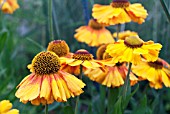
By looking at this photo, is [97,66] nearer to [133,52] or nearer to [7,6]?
[133,52]

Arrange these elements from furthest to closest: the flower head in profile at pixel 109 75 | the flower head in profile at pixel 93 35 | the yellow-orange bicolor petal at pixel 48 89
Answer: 1. the flower head in profile at pixel 93 35
2. the flower head in profile at pixel 109 75
3. the yellow-orange bicolor petal at pixel 48 89

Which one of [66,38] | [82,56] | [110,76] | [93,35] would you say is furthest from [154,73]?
[66,38]

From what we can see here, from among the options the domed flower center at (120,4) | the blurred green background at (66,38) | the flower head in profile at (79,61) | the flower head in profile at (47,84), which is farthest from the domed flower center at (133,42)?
the blurred green background at (66,38)

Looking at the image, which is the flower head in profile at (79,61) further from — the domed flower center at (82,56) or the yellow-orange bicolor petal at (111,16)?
the yellow-orange bicolor petal at (111,16)

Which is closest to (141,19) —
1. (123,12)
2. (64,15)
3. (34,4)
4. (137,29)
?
(123,12)

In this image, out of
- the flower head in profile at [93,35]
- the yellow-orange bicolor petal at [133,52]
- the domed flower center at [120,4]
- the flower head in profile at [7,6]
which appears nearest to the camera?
the yellow-orange bicolor petal at [133,52]

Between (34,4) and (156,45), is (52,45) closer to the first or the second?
(156,45)
